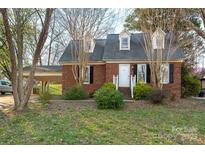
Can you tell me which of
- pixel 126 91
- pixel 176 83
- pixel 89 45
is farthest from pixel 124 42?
pixel 176 83

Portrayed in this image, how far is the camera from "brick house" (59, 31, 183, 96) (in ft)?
64.8

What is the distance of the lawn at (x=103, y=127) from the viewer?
24.6 ft

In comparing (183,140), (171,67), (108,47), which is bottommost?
(183,140)

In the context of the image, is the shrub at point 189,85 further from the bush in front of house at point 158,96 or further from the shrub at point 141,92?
the bush in front of house at point 158,96

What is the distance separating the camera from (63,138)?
7.44 meters

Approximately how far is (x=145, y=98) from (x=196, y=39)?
14277mm

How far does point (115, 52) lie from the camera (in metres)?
21.0

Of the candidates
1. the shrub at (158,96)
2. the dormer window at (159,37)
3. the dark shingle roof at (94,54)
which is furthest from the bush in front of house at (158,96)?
the dark shingle roof at (94,54)

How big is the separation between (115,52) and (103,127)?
12.4 metres

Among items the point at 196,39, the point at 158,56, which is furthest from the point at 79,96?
the point at 196,39

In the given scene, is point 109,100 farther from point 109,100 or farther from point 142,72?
point 142,72

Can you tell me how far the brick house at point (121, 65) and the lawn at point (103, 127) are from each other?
7119 mm

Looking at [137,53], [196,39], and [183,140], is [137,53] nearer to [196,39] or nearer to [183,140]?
[196,39]

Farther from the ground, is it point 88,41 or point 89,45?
point 88,41
